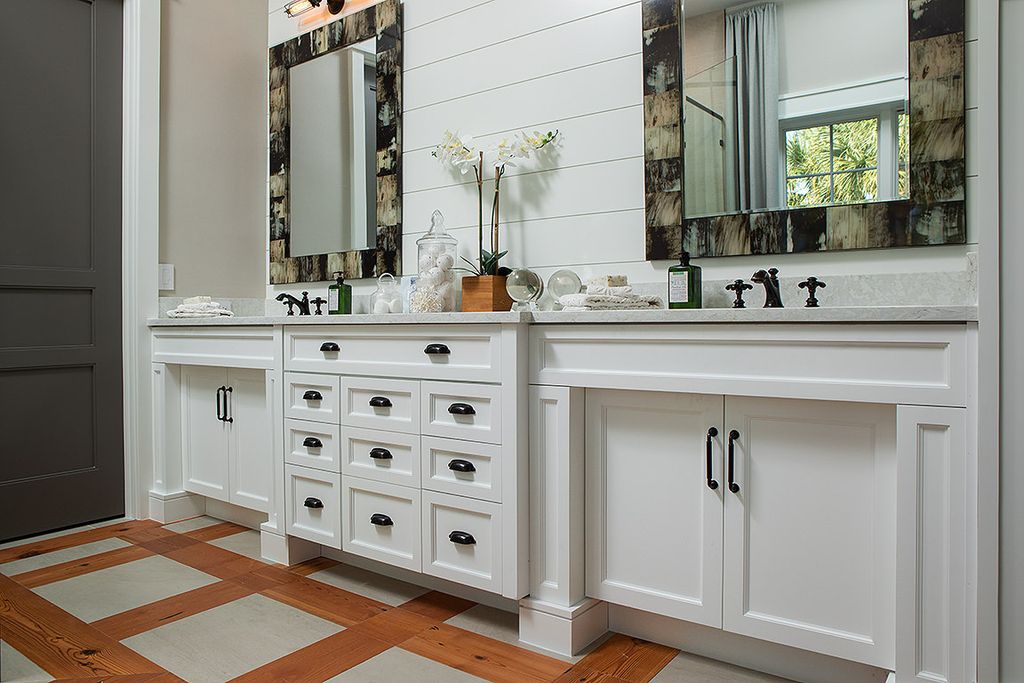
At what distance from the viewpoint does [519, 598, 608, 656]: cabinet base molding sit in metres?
1.86

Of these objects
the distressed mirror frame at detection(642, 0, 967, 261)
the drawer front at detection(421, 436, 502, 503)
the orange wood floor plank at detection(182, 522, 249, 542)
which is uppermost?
→ the distressed mirror frame at detection(642, 0, 967, 261)

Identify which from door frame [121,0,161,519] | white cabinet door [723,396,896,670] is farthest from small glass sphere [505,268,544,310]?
door frame [121,0,161,519]

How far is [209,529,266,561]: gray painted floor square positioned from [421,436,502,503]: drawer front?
0.97 m

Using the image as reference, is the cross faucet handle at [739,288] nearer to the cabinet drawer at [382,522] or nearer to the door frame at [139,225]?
the cabinet drawer at [382,522]

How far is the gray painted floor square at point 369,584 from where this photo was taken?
7.52 ft

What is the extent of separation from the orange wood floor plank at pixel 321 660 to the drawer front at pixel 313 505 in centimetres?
45

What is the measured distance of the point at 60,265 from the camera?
2.93 meters

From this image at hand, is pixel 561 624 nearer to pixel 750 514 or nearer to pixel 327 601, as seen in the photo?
pixel 750 514

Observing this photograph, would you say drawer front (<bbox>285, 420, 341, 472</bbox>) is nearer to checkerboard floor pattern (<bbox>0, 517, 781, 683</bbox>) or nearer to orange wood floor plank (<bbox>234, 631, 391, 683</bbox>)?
checkerboard floor pattern (<bbox>0, 517, 781, 683</bbox>)

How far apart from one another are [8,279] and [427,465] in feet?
6.35

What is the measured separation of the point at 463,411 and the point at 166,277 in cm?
191

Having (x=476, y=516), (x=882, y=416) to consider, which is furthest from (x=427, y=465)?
(x=882, y=416)

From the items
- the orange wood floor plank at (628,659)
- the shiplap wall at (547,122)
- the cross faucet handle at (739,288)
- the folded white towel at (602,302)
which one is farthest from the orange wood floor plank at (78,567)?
the cross faucet handle at (739,288)

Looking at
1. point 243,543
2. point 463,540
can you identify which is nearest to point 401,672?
Result: point 463,540
